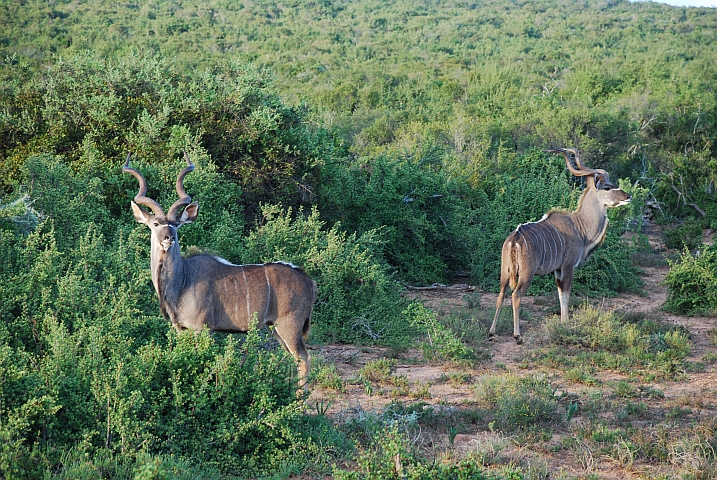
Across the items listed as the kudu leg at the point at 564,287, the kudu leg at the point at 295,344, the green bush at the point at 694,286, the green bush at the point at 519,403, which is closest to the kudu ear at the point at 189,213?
the kudu leg at the point at 295,344

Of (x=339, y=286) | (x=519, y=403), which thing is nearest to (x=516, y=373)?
(x=519, y=403)

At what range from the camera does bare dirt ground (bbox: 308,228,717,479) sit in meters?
4.88

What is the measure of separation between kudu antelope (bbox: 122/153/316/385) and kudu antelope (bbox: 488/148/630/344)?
3.03 m

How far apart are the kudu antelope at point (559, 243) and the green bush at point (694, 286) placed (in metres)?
1.05

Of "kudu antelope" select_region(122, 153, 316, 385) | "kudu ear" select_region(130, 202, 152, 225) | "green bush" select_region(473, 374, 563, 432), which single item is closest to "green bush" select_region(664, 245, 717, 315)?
"green bush" select_region(473, 374, 563, 432)

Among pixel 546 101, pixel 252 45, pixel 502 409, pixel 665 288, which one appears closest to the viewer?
pixel 502 409

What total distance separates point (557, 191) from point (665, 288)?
206 cm

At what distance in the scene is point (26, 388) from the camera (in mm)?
4230

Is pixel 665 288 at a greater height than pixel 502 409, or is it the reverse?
pixel 502 409

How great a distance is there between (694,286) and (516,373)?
12.0 feet

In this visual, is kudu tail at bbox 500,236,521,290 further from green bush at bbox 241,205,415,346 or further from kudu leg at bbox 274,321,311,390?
kudu leg at bbox 274,321,311,390

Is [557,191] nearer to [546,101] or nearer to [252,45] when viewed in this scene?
[546,101]

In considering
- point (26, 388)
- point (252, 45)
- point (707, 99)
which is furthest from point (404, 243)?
point (252, 45)

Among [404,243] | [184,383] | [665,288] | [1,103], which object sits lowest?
[665,288]
